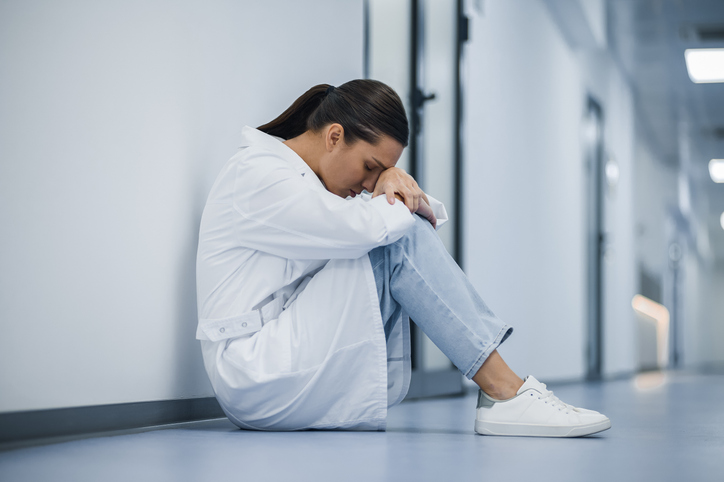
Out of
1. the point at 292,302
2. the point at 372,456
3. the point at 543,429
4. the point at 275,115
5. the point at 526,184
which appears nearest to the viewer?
the point at 372,456

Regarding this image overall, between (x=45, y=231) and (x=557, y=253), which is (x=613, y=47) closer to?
(x=557, y=253)

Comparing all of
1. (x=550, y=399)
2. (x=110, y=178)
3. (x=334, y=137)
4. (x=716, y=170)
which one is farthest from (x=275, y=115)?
(x=716, y=170)

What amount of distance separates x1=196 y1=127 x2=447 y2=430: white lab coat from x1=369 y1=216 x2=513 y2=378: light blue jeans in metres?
0.04

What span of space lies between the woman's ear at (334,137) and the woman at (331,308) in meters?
0.08

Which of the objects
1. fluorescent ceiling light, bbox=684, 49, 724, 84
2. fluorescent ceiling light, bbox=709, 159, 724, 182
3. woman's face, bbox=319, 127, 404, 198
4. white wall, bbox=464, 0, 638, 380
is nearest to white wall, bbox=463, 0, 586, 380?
white wall, bbox=464, 0, 638, 380

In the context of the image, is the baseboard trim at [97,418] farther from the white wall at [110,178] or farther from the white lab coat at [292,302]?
the white lab coat at [292,302]

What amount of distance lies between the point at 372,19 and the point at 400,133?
1306 millimetres

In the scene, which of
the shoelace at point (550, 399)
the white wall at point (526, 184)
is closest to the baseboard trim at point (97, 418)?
the shoelace at point (550, 399)

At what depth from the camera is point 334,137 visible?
1.64 m

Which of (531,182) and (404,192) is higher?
(531,182)

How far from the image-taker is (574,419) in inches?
56.9

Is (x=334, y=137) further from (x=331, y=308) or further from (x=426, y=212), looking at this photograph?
(x=331, y=308)

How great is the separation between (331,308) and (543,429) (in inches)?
19.0

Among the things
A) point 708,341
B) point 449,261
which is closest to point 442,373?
point 449,261
